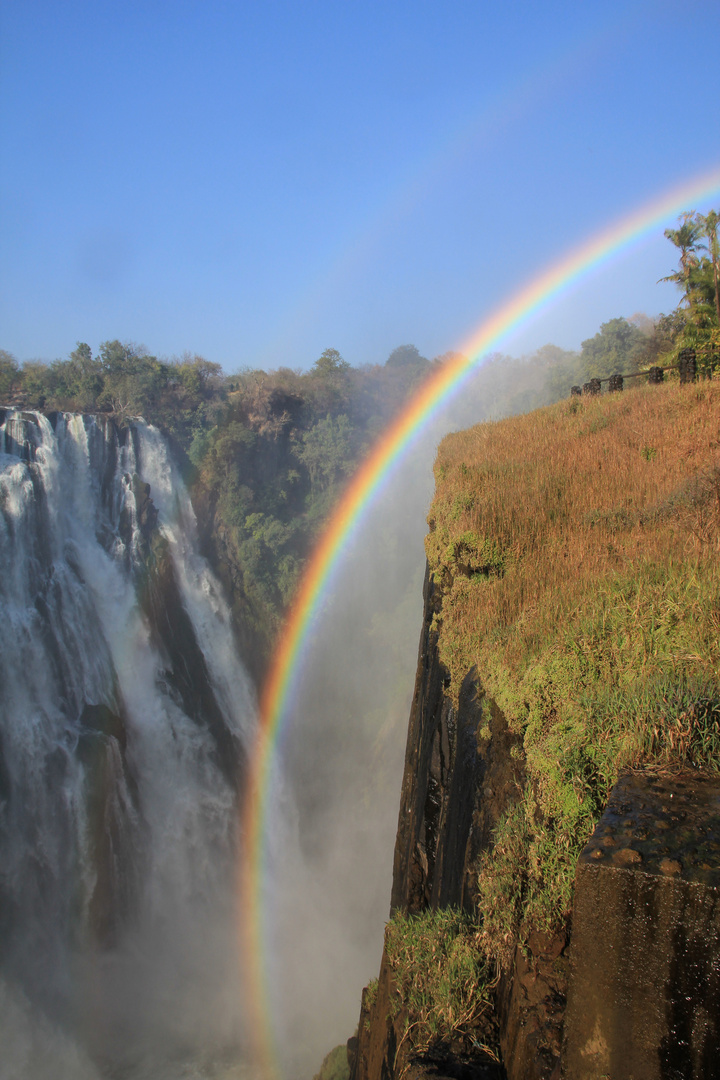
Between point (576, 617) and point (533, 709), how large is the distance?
844mm

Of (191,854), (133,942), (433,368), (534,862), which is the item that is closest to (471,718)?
(534,862)

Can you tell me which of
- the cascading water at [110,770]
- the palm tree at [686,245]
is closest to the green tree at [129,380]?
the cascading water at [110,770]

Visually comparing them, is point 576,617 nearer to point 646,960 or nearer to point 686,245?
point 646,960

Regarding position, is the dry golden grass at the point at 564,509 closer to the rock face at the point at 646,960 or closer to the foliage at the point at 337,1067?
the rock face at the point at 646,960

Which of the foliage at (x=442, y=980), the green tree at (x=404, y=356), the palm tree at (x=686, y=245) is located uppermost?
the green tree at (x=404, y=356)

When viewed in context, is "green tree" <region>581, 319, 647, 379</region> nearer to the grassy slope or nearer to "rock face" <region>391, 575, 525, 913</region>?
the grassy slope

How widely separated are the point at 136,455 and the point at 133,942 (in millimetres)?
16548

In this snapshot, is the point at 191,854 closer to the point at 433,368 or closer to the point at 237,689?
the point at 237,689

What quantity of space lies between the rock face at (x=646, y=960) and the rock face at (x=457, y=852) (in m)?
0.45

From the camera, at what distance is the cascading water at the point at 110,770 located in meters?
14.2

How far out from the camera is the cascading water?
1422 centimetres

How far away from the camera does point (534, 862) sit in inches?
120

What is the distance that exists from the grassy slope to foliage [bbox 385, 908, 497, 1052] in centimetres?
16

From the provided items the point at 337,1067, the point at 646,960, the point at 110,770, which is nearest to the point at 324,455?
the point at 110,770
